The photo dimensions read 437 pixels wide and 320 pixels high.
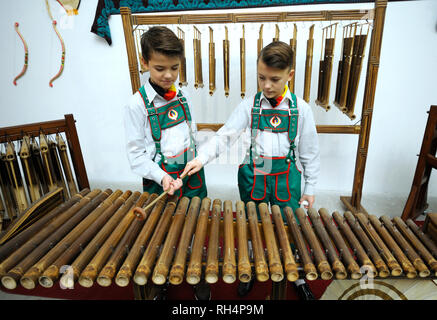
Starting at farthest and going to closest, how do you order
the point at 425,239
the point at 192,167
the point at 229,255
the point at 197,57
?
the point at 197,57, the point at 192,167, the point at 425,239, the point at 229,255

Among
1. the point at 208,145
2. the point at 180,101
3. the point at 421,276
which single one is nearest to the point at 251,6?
the point at 180,101

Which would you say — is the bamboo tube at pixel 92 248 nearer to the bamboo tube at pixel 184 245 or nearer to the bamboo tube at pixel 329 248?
the bamboo tube at pixel 184 245

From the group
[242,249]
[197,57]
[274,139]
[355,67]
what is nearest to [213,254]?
[242,249]

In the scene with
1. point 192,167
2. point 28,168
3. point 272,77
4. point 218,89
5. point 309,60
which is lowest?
point 28,168

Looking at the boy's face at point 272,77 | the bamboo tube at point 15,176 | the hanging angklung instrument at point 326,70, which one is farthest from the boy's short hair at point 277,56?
the bamboo tube at point 15,176

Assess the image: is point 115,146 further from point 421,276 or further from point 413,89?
point 413,89

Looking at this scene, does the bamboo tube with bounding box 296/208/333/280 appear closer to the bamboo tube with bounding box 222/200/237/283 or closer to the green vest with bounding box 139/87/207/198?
the bamboo tube with bounding box 222/200/237/283

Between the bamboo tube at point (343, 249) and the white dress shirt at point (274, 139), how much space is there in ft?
1.10

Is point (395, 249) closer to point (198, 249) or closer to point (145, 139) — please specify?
point (198, 249)

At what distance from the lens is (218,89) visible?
2.81 m

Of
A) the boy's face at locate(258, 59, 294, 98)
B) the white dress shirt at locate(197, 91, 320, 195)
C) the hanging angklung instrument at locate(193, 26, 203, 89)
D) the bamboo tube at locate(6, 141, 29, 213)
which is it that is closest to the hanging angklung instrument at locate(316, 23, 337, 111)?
the white dress shirt at locate(197, 91, 320, 195)

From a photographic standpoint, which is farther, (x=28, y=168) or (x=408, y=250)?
(x=28, y=168)

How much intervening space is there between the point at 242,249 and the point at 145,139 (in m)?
0.87

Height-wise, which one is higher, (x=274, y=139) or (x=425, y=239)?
(x=274, y=139)
